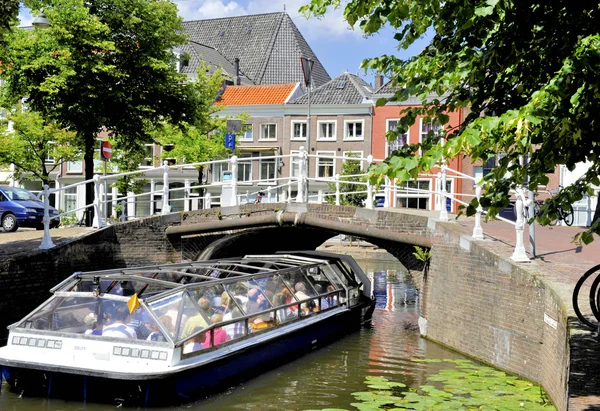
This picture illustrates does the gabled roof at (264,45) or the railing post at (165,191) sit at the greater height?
the gabled roof at (264,45)

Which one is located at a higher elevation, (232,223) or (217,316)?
(232,223)

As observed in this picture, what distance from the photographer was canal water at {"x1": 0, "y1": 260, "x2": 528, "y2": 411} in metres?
10.3

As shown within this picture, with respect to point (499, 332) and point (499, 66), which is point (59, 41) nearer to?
point (499, 332)

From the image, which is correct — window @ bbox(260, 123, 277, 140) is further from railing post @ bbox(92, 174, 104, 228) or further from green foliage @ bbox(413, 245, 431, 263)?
green foliage @ bbox(413, 245, 431, 263)

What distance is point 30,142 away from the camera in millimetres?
33250

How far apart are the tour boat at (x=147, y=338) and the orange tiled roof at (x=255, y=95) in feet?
104

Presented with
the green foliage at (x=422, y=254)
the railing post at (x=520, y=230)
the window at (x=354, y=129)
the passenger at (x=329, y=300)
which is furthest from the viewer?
the window at (x=354, y=129)

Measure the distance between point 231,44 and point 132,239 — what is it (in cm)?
4221

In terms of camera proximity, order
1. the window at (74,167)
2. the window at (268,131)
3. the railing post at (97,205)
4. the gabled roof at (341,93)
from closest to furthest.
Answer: the railing post at (97,205) < the gabled roof at (341,93) < the window at (268,131) < the window at (74,167)

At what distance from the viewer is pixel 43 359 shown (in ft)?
33.5

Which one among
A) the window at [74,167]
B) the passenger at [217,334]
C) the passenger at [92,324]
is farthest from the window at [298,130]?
the passenger at [92,324]

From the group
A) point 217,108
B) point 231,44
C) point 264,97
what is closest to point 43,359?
point 217,108

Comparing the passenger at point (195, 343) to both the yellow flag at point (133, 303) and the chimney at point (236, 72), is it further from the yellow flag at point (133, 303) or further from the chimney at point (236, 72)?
the chimney at point (236, 72)

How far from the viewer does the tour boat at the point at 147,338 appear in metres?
9.85
